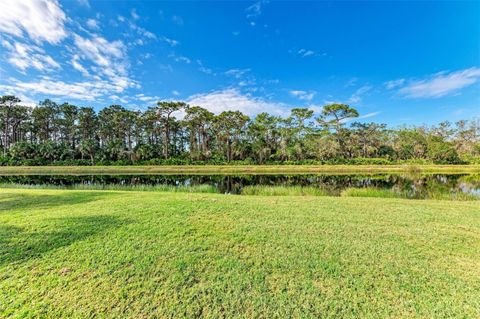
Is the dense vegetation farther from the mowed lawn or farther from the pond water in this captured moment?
the mowed lawn

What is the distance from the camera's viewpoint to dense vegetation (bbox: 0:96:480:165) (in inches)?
1687

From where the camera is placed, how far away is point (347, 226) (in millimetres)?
4824

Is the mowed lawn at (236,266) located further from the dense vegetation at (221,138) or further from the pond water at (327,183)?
the dense vegetation at (221,138)

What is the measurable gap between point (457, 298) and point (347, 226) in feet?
7.21

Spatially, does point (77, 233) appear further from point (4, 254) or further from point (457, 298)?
point (457, 298)

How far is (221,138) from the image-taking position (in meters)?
47.8

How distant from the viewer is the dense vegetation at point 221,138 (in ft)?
141

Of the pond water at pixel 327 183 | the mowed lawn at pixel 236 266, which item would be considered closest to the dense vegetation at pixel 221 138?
the pond water at pixel 327 183

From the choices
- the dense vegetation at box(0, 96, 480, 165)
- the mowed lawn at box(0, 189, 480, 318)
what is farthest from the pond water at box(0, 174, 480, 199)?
the dense vegetation at box(0, 96, 480, 165)

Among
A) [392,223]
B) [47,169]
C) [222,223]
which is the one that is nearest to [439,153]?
[392,223]

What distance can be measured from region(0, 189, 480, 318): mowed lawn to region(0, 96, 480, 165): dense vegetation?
123ft

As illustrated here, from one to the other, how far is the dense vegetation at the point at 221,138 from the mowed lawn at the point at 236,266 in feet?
123

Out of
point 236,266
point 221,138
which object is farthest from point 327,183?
point 221,138

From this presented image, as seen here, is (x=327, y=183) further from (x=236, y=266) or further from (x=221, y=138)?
(x=221, y=138)
